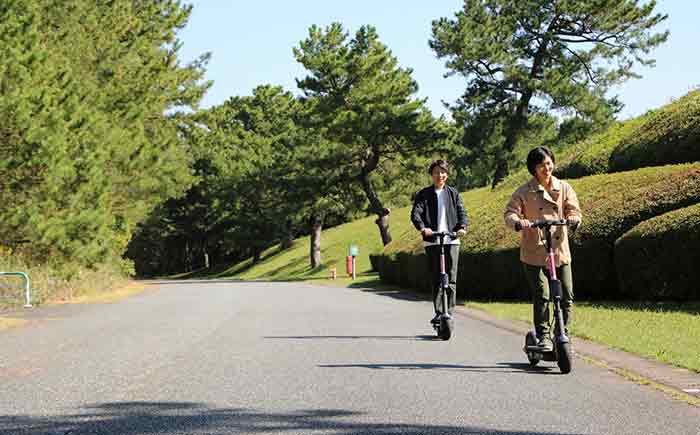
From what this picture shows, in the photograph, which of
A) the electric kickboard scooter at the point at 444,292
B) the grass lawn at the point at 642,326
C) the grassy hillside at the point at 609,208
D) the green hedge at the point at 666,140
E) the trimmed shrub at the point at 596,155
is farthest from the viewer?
the trimmed shrub at the point at 596,155

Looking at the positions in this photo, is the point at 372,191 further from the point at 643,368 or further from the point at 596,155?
the point at 643,368

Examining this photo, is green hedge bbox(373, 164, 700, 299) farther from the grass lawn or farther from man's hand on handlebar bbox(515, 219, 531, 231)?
man's hand on handlebar bbox(515, 219, 531, 231)

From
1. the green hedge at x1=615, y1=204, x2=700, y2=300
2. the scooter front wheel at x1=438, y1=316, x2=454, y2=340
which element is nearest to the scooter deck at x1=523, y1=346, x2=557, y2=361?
the scooter front wheel at x1=438, y1=316, x2=454, y2=340

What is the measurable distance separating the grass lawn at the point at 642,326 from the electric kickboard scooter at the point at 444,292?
66.0 inches

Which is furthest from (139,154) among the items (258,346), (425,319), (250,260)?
(250,260)

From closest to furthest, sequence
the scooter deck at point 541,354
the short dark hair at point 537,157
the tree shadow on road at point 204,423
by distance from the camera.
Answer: the tree shadow on road at point 204,423
the scooter deck at point 541,354
the short dark hair at point 537,157

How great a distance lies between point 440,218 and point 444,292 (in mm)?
903

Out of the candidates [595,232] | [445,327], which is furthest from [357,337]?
[595,232]

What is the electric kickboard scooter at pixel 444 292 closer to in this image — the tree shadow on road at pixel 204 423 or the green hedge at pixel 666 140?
the tree shadow on road at pixel 204 423

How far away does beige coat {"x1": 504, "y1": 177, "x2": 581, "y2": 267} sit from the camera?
7805 millimetres

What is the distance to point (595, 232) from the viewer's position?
604 inches

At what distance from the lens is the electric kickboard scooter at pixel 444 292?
33.7ft

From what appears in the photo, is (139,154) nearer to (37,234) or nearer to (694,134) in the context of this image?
(37,234)

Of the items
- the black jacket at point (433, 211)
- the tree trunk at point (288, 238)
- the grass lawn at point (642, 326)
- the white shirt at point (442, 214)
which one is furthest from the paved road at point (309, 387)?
the tree trunk at point (288, 238)
